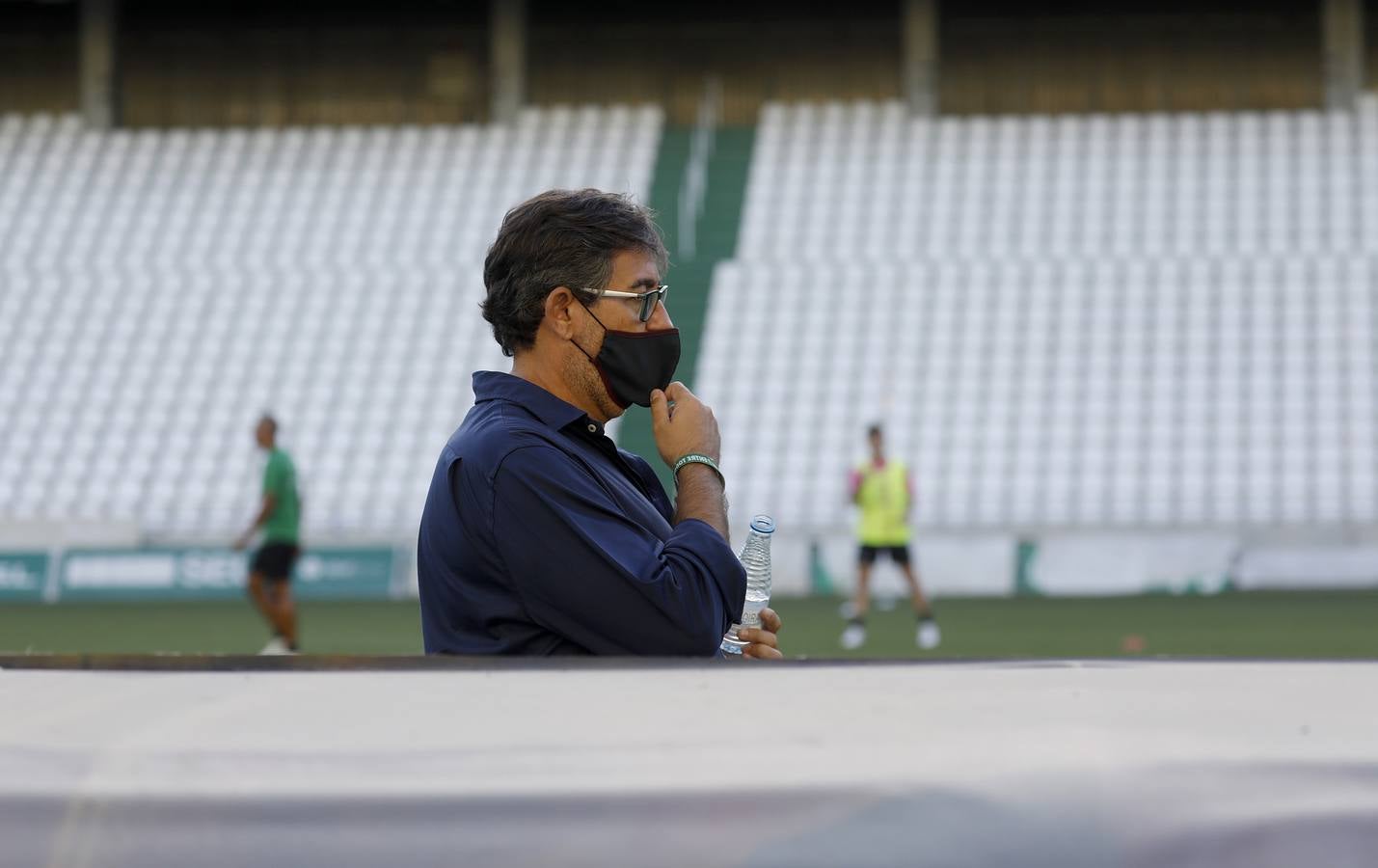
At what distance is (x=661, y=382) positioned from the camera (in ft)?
9.04

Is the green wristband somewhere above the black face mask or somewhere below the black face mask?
below

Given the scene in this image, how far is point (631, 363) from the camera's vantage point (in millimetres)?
2684

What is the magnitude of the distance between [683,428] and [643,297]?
219mm

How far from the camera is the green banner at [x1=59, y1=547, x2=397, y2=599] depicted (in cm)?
1927

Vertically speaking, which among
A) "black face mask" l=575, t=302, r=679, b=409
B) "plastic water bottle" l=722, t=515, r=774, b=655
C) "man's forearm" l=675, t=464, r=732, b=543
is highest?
"black face mask" l=575, t=302, r=679, b=409

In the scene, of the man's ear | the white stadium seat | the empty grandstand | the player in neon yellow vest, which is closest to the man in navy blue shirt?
the man's ear

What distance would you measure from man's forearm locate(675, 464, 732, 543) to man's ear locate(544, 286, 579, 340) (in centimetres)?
29

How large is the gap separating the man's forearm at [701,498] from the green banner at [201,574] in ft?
Answer: 56.0

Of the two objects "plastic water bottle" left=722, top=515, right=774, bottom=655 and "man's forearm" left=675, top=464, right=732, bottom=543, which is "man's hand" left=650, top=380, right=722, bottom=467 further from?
"plastic water bottle" left=722, top=515, right=774, bottom=655

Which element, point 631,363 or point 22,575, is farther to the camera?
point 22,575

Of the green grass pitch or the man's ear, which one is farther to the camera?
the green grass pitch

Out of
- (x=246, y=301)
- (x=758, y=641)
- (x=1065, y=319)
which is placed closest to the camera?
(x=758, y=641)

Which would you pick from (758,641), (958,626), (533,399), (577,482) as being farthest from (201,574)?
(577,482)

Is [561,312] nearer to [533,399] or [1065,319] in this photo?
[533,399]
